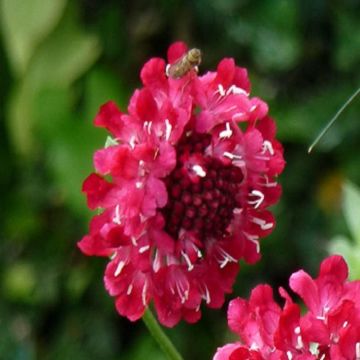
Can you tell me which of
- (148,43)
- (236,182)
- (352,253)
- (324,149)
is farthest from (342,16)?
(236,182)

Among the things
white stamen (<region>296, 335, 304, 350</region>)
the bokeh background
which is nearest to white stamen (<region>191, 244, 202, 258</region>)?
white stamen (<region>296, 335, 304, 350</region>)

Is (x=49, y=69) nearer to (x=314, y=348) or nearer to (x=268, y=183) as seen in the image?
(x=268, y=183)

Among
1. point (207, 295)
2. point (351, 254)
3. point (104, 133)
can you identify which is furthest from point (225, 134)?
point (104, 133)

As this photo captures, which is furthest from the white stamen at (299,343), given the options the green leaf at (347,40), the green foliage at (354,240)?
the green leaf at (347,40)

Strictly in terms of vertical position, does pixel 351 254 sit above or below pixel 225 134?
below

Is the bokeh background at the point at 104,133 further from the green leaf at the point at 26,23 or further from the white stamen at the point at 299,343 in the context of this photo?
the white stamen at the point at 299,343

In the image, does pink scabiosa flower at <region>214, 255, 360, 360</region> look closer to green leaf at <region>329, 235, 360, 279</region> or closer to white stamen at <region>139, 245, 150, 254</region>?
white stamen at <region>139, 245, 150, 254</region>
